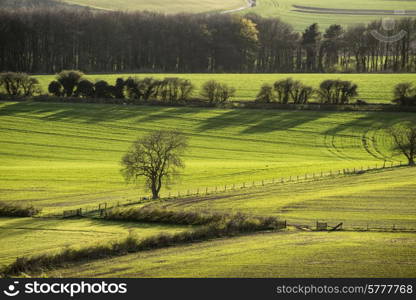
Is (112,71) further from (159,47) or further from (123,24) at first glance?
(123,24)

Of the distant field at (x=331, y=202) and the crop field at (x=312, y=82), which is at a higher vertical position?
the crop field at (x=312, y=82)

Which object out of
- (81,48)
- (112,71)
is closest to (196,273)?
(112,71)

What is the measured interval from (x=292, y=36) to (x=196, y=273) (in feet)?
413

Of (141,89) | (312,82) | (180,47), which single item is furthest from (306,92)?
(180,47)

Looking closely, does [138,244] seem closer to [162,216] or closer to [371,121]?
[162,216]

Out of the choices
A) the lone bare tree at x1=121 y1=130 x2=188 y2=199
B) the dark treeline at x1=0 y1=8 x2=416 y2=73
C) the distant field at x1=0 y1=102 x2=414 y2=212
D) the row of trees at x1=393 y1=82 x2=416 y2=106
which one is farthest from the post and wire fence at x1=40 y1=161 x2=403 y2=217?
the dark treeline at x1=0 y1=8 x2=416 y2=73

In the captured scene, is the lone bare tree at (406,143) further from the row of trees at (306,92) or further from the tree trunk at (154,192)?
the tree trunk at (154,192)

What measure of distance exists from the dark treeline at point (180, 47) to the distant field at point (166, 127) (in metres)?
44.6

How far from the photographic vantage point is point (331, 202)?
180 ft

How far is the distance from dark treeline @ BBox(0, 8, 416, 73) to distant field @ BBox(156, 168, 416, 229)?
3302 inches

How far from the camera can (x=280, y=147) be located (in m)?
86.1

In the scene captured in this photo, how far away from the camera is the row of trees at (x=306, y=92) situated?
104m

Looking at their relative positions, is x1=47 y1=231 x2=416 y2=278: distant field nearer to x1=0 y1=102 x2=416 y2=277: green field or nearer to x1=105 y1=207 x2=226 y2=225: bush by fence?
x1=0 y1=102 x2=416 y2=277: green field

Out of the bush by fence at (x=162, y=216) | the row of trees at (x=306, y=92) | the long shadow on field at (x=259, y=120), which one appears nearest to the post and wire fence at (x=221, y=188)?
the bush by fence at (x=162, y=216)
